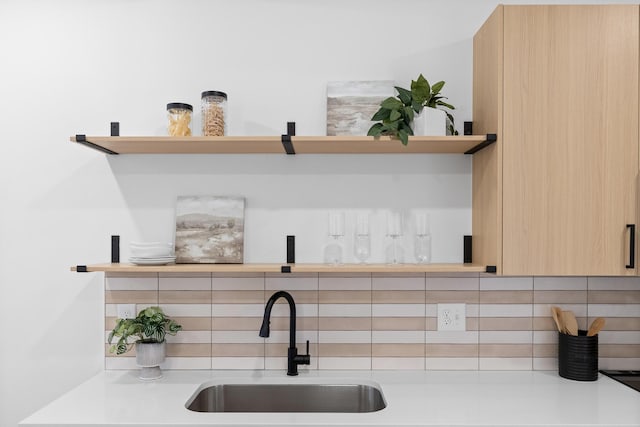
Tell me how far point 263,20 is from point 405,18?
1.91 ft

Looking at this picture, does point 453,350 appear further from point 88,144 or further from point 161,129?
point 88,144

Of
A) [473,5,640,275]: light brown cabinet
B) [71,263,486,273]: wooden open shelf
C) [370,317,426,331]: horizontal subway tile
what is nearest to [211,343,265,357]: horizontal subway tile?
[71,263,486,273]: wooden open shelf

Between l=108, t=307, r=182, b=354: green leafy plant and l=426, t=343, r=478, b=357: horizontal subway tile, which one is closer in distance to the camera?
l=108, t=307, r=182, b=354: green leafy plant

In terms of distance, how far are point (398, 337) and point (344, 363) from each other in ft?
0.79

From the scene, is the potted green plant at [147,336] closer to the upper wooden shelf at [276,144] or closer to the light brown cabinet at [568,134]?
the upper wooden shelf at [276,144]

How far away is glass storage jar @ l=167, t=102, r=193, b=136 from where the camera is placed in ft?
6.27

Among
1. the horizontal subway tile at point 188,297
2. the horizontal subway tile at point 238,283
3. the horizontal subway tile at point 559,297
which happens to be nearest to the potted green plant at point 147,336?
the horizontal subway tile at point 188,297

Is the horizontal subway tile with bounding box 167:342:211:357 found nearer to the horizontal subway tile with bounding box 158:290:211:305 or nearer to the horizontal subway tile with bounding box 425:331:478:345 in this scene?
the horizontal subway tile with bounding box 158:290:211:305

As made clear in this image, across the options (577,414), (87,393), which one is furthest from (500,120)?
(87,393)

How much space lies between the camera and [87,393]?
1786 mm

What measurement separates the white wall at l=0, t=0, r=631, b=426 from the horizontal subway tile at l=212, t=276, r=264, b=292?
3.9 inches

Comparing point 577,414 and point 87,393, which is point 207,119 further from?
point 577,414

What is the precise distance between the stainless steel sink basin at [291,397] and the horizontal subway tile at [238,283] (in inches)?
14.7

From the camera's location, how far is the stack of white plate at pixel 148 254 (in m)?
1.87
